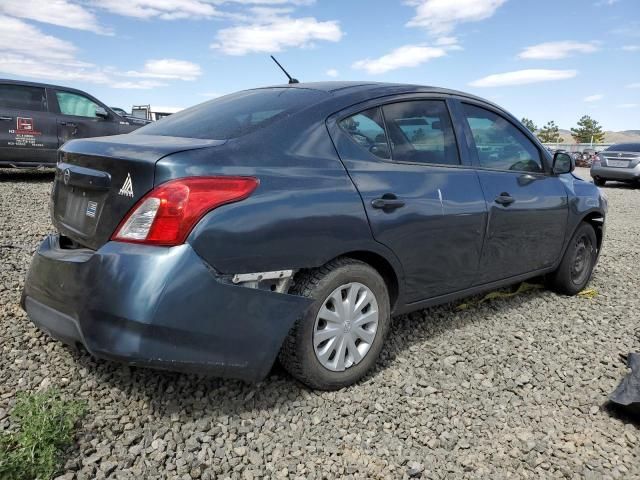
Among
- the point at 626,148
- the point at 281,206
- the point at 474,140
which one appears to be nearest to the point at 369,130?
the point at 281,206

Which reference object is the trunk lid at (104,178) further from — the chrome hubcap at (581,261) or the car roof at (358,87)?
the chrome hubcap at (581,261)

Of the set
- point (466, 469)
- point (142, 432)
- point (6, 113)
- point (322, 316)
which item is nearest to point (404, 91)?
point (322, 316)

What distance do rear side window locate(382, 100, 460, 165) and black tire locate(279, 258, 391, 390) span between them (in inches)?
28.0

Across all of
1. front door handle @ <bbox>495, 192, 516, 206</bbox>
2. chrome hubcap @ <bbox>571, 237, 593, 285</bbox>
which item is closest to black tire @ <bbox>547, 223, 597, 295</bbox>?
chrome hubcap @ <bbox>571, 237, 593, 285</bbox>

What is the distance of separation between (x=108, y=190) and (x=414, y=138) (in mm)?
1713

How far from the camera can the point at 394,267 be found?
113 inches

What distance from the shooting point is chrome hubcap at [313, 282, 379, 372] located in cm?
261

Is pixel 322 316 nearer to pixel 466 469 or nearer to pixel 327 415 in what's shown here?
pixel 327 415

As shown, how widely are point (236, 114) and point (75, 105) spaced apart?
8.10m

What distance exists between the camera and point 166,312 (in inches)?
82.6

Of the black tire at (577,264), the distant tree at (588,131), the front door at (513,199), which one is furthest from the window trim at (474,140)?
the distant tree at (588,131)

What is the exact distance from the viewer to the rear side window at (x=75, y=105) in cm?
948

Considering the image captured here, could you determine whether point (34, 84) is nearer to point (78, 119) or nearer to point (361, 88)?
point (78, 119)

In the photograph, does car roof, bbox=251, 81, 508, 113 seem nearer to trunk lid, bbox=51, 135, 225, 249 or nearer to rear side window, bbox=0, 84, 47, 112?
trunk lid, bbox=51, 135, 225, 249
